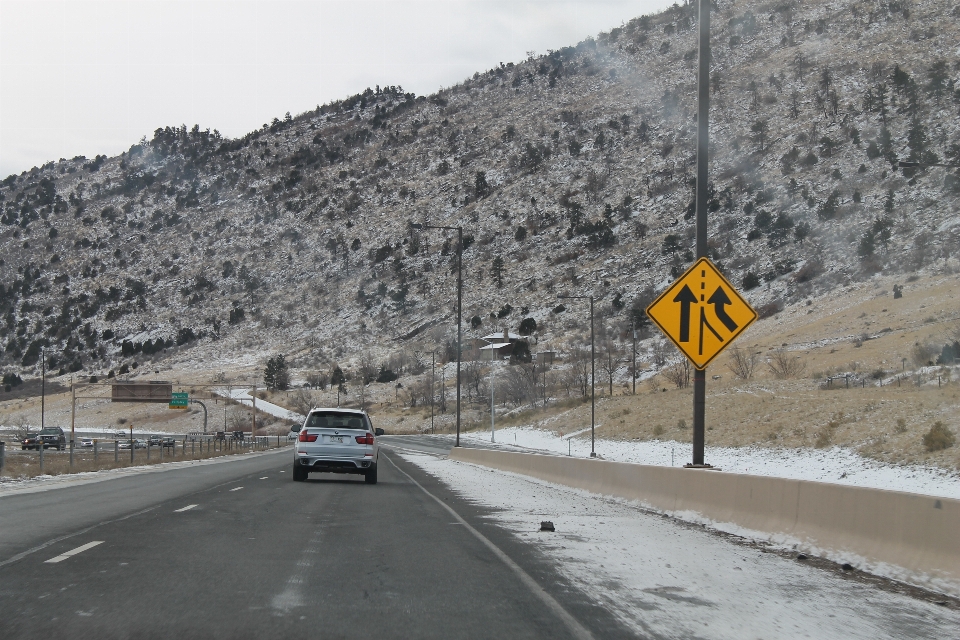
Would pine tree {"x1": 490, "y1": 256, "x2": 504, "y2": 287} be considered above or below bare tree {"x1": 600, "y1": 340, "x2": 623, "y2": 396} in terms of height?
above

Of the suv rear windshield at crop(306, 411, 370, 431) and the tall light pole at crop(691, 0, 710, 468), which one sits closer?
the tall light pole at crop(691, 0, 710, 468)

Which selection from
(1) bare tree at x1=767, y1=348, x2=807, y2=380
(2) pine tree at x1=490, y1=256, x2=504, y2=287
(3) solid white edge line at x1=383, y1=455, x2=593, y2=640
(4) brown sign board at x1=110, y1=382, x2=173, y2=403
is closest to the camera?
(3) solid white edge line at x1=383, y1=455, x2=593, y2=640

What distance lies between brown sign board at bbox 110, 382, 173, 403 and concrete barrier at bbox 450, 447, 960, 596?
246ft

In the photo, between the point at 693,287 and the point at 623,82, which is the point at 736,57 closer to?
the point at 623,82

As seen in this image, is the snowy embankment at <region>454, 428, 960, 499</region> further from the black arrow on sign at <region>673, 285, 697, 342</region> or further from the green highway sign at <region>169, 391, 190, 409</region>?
the green highway sign at <region>169, 391, 190, 409</region>

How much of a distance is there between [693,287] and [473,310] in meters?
118

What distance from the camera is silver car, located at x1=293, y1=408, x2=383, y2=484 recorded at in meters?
23.9

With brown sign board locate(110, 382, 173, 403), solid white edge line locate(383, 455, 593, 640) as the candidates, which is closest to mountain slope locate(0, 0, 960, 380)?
brown sign board locate(110, 382, 173, 403)

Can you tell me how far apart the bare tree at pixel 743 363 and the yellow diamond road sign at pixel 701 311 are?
61166 mm

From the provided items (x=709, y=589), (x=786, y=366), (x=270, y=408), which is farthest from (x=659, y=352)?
(x=709, y=589)

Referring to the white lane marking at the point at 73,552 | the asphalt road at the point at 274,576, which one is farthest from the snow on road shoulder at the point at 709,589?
the white lane marking at the point at 73,552

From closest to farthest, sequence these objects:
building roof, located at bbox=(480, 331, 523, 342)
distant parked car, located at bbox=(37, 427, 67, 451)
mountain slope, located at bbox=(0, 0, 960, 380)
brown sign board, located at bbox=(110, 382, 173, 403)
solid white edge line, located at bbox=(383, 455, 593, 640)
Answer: solid white edge line, located at bbox=(383, 455, 593, 640) → distant parked car, located at bbox=(37, 427, 67, 451) → brown sign board, located at bbox=(110, 382, 173, 403) → mountain slope, located at bbox=(0, 0, 960, 380) → building roof, located at bbox=(480, 331, 523, 342)

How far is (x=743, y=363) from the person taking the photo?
81250 millimetres

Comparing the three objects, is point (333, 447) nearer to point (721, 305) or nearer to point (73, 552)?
point (721, 305)
